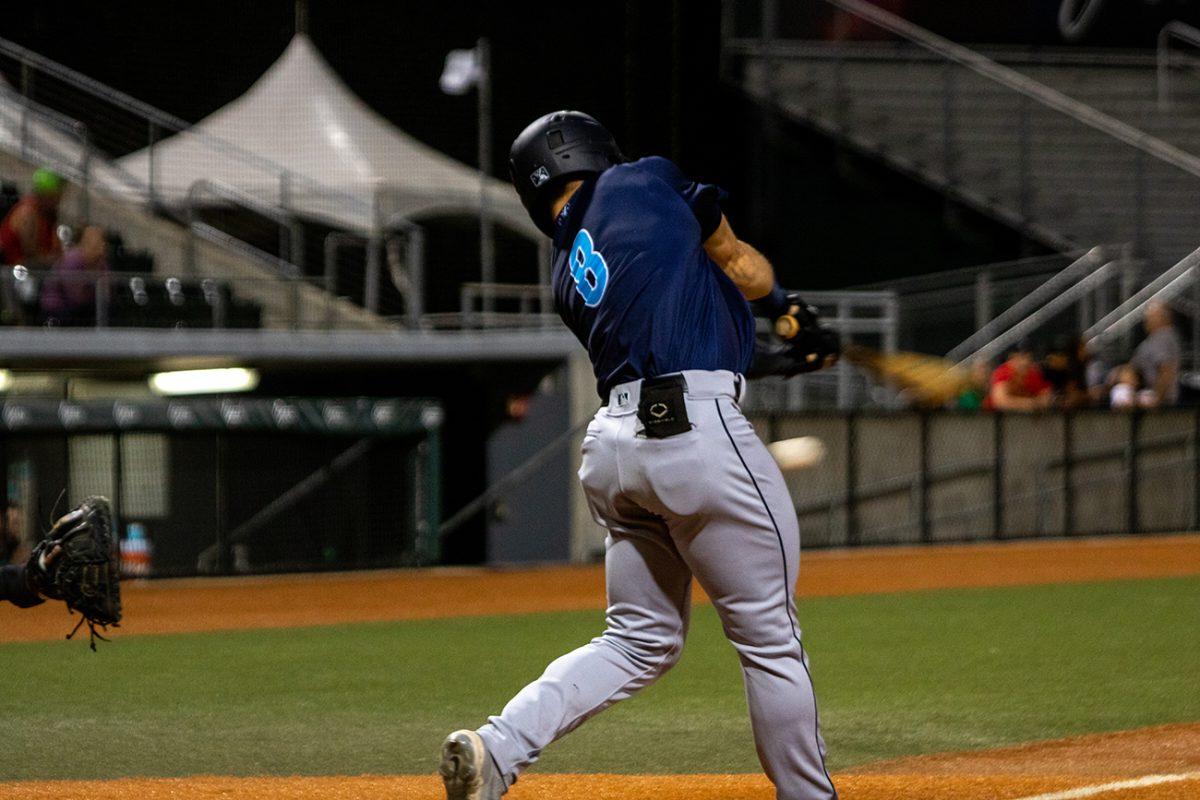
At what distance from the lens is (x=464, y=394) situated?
47.9 feet

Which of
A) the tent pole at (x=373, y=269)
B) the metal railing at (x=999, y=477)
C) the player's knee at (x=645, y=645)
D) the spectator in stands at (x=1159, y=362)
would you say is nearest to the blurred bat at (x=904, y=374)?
the metal railing at (x=999, y=477)

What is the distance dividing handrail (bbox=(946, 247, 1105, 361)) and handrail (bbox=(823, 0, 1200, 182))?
3.42m

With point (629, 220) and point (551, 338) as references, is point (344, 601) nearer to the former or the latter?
point (551, 338)

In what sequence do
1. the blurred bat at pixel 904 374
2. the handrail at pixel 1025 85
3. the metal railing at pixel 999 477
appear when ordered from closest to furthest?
1. the blurred bat at pixel 904 374
2. the metal railing at pixel 999 477
3. the handrail at pixel 1025 85

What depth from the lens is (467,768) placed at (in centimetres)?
361

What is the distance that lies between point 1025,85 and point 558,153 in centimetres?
1741

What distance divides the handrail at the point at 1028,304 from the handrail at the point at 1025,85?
342cm

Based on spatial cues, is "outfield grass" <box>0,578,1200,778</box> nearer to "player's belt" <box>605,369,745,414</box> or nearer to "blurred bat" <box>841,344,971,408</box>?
"blurred bat" <box>841,344,971,408</box>

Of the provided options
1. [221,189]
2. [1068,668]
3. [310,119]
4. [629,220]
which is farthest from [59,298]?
[629,220]

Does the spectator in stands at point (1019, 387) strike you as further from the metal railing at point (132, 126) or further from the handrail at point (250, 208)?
the handrail at point (250, 208)

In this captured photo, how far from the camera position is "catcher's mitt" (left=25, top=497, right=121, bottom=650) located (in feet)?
15.9

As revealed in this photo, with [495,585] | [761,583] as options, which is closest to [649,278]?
[761,583]

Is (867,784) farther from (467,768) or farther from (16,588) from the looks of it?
(16,588)

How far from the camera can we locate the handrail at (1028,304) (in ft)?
52.2
